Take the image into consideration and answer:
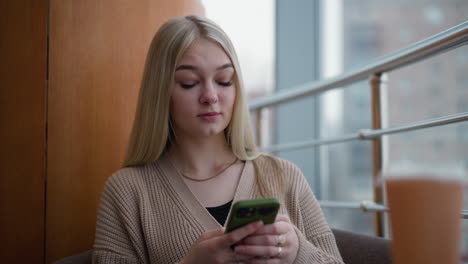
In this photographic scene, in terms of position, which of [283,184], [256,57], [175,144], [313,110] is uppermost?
[256,57]

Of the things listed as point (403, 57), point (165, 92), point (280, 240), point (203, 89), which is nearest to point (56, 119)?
point (165, 92)

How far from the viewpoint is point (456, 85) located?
3.43m

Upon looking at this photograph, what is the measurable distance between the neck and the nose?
0.55ft

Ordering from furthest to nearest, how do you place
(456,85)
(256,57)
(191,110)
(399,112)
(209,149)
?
(399,112) → (456,85) → (256,57) → (209,149) → (191,110)

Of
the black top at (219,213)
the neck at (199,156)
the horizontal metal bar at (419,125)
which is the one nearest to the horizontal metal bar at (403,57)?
the horizontal metal bar at (419,125)

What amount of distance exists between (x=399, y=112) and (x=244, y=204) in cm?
325

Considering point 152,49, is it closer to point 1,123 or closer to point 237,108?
point 237,108

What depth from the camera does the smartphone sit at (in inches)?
30.1

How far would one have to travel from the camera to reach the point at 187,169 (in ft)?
4.46

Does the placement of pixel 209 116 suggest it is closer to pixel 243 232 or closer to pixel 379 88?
pixel 243 232

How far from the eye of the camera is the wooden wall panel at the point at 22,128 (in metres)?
1.33

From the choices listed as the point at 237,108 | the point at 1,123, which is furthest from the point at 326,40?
the point at 1,123

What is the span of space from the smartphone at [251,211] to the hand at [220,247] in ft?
0.04

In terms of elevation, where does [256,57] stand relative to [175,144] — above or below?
above
